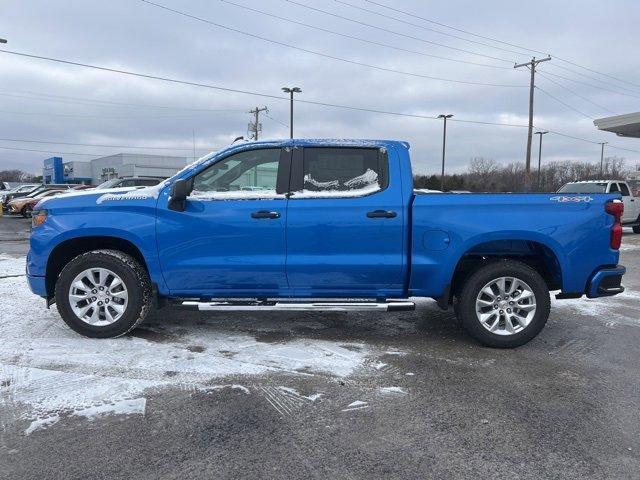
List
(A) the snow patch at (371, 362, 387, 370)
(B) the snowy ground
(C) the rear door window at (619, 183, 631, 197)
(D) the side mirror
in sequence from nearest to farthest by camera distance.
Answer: (B) the snowy ground < (A) the snow patch at (371, 362, 387, 370) < (D) the side mirror < (C) the rear door window at (619, 183, 631, 197)

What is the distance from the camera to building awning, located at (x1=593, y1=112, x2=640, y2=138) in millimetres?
21009

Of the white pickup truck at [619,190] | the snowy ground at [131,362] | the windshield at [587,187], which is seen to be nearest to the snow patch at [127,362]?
the snowy ground at [131,362]

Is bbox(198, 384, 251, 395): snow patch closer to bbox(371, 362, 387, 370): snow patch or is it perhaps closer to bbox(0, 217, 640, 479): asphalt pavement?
bbox(0, 217, 640, 479): asphalt pavement

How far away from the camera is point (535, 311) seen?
4.80 metres

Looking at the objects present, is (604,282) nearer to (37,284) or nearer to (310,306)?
(310,306)

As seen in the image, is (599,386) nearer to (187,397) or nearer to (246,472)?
(246,472)

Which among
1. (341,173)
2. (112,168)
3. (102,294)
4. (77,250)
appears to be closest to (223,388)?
(102,294)

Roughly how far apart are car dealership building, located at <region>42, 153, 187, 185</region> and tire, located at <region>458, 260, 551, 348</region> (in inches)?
2382

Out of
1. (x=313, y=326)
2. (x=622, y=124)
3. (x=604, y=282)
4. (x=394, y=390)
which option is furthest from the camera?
(x=622, y=124)

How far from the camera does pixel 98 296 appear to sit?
487 cm

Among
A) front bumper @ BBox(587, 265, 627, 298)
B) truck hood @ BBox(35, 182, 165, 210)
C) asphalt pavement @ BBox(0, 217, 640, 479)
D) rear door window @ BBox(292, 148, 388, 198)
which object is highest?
rear door window @ BBox(292, 148, 388, 198)

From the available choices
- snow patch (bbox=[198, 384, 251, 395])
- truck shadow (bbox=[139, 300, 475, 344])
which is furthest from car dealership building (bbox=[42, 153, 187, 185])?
snow patch (bbox=[198, 384, 251, 395])

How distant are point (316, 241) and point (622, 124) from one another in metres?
21.8

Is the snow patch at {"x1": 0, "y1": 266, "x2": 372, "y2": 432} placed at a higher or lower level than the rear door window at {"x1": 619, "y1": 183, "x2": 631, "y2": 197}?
lower
